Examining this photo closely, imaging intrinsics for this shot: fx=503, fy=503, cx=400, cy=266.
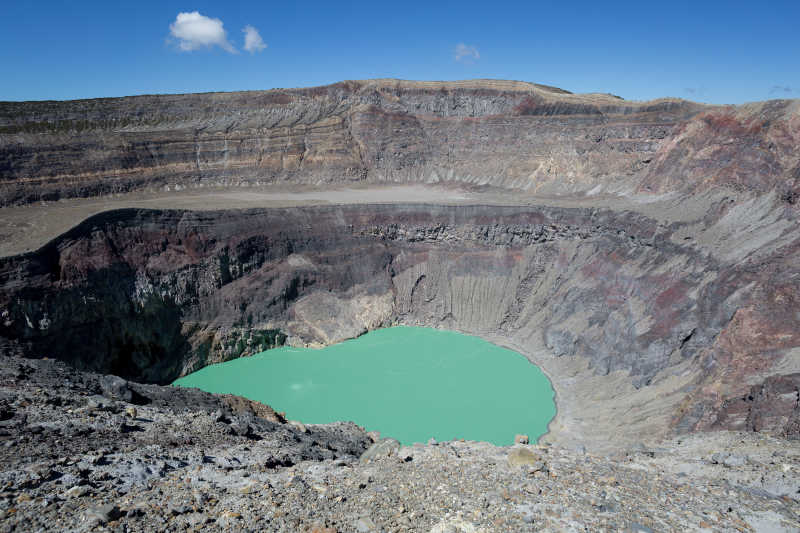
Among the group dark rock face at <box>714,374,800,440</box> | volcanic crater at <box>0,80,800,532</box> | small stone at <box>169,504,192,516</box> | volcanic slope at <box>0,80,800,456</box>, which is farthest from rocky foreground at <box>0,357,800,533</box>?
volcanic crater at <box>0,80,800,532</box>

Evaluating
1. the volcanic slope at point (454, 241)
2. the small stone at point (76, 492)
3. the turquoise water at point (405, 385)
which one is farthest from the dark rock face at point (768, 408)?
the small stone at point (76, 492)

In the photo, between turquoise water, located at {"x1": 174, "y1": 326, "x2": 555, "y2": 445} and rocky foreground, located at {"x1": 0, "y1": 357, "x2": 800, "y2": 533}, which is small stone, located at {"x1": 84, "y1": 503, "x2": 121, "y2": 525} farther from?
turquoise water, located at {"x1": 174, "y1": 326, "x2": 555, "y2": 445}

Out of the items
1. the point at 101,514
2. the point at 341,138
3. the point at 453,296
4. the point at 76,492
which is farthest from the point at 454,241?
the point at 101,514

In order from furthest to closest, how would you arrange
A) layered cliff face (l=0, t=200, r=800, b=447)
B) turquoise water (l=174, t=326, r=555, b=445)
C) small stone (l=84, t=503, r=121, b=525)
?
turquoise water (l=174, t=326, r=555, b=445), layered cliff face (l=0, t=200, r=800, b=447), small stone (l=84, t=503, r=121, b=525)

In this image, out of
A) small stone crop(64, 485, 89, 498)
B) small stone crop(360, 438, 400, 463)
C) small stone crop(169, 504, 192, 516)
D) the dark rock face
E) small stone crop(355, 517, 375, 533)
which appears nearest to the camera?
small stone crop(355, 517, 375, 533)

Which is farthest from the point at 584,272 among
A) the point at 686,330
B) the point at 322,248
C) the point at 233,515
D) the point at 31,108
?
the point at 31,108

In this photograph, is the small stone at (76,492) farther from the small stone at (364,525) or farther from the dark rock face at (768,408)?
the dark rock face at (768,408)
